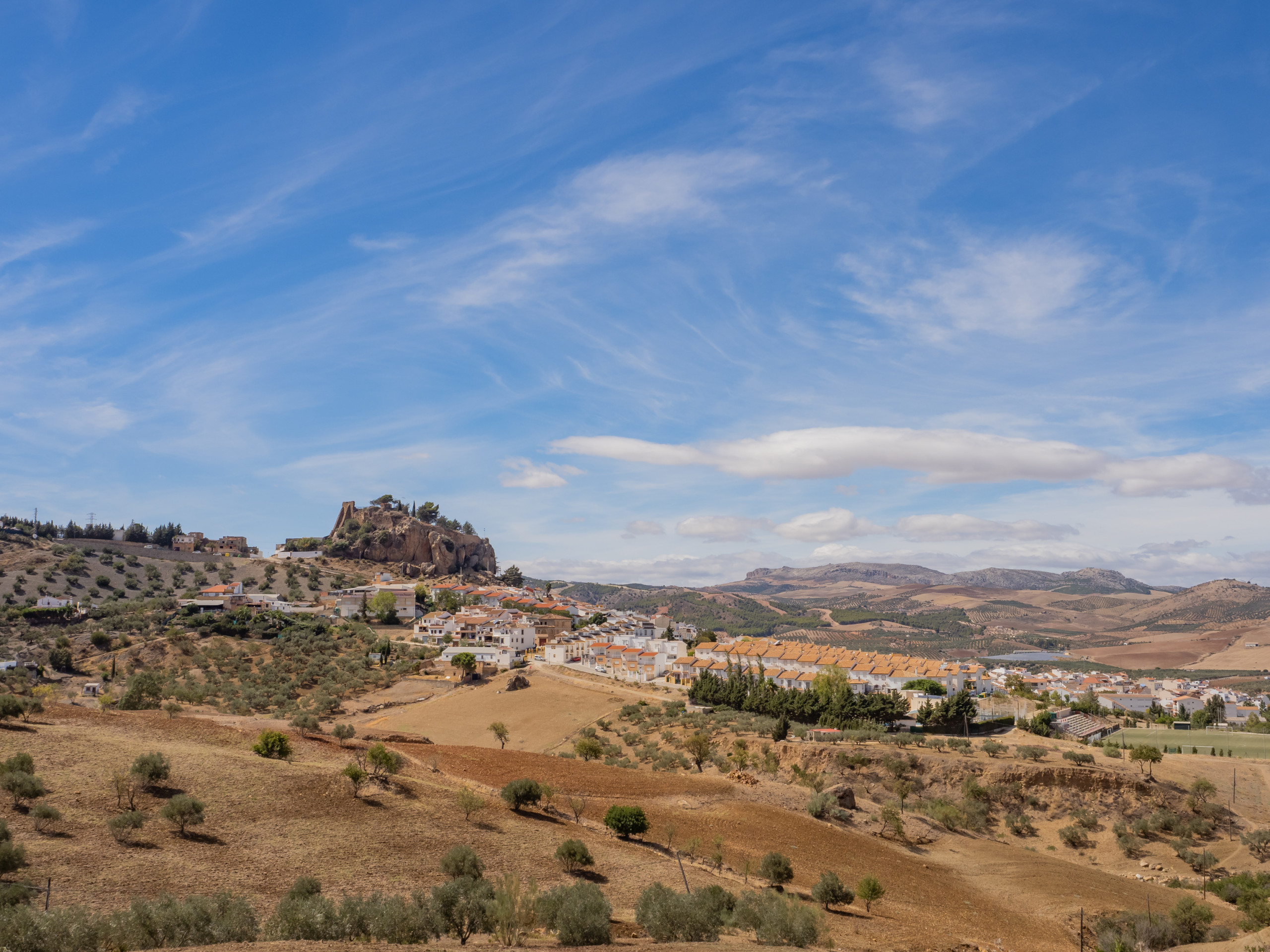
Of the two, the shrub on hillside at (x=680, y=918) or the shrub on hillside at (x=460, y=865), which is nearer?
the shrub on hillside at (x=680, y=918)

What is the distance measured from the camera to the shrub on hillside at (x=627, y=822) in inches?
1064

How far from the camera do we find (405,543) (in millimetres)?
146000

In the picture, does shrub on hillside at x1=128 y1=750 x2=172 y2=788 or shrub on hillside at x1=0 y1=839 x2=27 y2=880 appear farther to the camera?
shrub on hillside at x1=128 y1=750 x2=172 y2=788

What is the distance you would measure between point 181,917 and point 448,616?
83330 mm

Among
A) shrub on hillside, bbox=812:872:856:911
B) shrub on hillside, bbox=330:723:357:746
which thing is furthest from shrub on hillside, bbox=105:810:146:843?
shrub on hillside, bbox=812:872:856:911

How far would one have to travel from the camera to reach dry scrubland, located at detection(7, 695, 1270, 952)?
19.4 meters

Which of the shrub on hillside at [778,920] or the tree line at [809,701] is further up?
the shrub on hillside at [778,920]

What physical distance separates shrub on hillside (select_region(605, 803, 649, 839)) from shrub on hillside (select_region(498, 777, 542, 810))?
2.81 meters

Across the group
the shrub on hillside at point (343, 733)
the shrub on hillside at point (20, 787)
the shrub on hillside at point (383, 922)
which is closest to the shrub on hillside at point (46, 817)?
the shrub on hillside at point (20, 787)

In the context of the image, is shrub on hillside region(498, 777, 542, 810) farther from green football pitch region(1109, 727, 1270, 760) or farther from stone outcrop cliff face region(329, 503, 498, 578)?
stone outcrop cliff face region(329, 503, 498, 578)

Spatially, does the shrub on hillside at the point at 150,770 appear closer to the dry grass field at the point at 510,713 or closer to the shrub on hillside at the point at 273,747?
the shrub on hillside at the point at 273,747

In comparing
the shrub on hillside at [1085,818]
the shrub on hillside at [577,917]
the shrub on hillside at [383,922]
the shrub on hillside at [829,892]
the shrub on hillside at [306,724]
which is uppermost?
the shrub on hillside at [383,922]

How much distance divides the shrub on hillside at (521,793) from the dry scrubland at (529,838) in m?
0.59

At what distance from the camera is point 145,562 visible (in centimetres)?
11706
